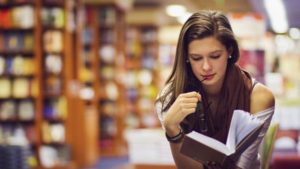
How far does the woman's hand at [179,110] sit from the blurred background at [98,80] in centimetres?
91

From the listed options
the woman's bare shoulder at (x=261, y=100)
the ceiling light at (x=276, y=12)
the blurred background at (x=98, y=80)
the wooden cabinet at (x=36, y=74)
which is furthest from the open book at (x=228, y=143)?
the ceiling light at (x=276, y=12)

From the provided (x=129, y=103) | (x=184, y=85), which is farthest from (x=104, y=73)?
(x=184, y=85)

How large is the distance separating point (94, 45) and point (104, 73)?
23.7 inches

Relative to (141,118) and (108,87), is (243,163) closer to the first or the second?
(108,87)

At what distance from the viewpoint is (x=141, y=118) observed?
16828 mm

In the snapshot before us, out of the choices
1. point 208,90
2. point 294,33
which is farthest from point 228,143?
point 294,33

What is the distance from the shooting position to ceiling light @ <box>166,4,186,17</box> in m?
15.9

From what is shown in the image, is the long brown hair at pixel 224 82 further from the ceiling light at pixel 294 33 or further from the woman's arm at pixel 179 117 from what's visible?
the ceiling light at pixel 294 33

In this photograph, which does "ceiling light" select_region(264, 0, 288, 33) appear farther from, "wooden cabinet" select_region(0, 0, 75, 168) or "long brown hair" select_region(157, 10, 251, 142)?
"long brown hair" select_region(157, 10, 251, 142)

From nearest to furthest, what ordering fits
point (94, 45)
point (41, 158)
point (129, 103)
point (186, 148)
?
point (186, 148) < point (41, 158) < point (94, 45) < point (129, 103)

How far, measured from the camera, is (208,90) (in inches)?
96.2

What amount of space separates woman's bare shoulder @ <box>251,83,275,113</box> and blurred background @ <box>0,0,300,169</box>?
0.72 metres

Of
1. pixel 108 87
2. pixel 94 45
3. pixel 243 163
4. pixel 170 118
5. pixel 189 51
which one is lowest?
pixel 108 87

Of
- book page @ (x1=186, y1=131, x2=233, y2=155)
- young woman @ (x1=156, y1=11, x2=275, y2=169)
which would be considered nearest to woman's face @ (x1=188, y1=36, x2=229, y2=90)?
young woman @ (x1=156, y1=11, x2=275, y2=169)
